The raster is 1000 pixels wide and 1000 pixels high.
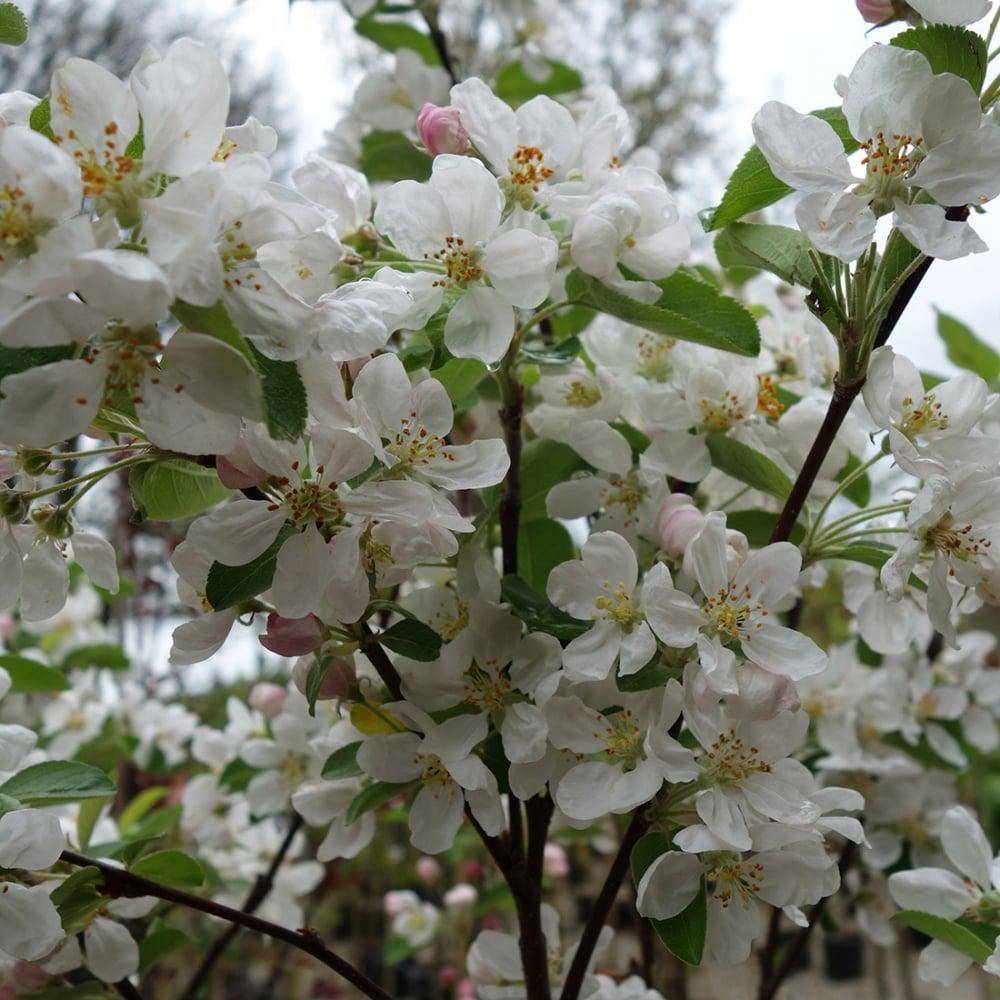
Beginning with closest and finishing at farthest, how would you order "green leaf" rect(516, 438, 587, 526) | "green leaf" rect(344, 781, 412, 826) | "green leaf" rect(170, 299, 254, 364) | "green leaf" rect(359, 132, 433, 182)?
1. "green leaf" rect(170, 299, 254, 364)
2. "green leaf" rect(344, 781, 412, 826)
3. "green leaf" rect(516, 438, 587, 526)
4. "green leaf" rect(359, 132, 433, 182)

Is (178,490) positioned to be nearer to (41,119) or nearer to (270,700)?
(41,119)

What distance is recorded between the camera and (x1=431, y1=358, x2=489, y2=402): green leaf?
825 millimetres

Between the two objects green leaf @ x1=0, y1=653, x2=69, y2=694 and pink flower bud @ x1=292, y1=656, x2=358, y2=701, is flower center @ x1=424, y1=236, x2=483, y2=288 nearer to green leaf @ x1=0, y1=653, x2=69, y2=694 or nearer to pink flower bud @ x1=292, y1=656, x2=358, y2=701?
pink flower bud @ x1=292, y1=656, x2=358, y2=701

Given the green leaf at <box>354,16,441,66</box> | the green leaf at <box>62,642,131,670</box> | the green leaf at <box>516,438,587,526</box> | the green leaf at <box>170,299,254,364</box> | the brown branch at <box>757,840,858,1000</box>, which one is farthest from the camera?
the green leaf at <box>62,642,131,670</box>

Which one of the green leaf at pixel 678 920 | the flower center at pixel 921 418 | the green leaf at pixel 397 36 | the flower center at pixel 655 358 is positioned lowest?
the green leaf at pixel 678 920

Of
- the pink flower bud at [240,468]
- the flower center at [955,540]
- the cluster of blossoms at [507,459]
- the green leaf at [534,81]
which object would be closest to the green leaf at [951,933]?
the cluster of blossoms at [507,459]

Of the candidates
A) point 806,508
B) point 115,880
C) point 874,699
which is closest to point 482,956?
point 115,880

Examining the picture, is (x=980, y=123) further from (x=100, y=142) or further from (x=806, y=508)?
(x=100, y=142)

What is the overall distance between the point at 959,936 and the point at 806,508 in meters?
0.38

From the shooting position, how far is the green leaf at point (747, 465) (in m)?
0.86

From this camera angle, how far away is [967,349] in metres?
1.45

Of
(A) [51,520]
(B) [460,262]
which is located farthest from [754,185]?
(A) [51,520]

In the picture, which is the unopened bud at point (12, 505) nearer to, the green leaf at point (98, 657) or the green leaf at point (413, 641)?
the green leaf at point (413, 641)

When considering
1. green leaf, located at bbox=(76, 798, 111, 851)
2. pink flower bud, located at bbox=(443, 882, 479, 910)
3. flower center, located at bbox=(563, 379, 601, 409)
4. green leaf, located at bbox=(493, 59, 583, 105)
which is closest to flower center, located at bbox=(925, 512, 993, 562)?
flower center, located at bbox=(563, 379, 601, 409)
